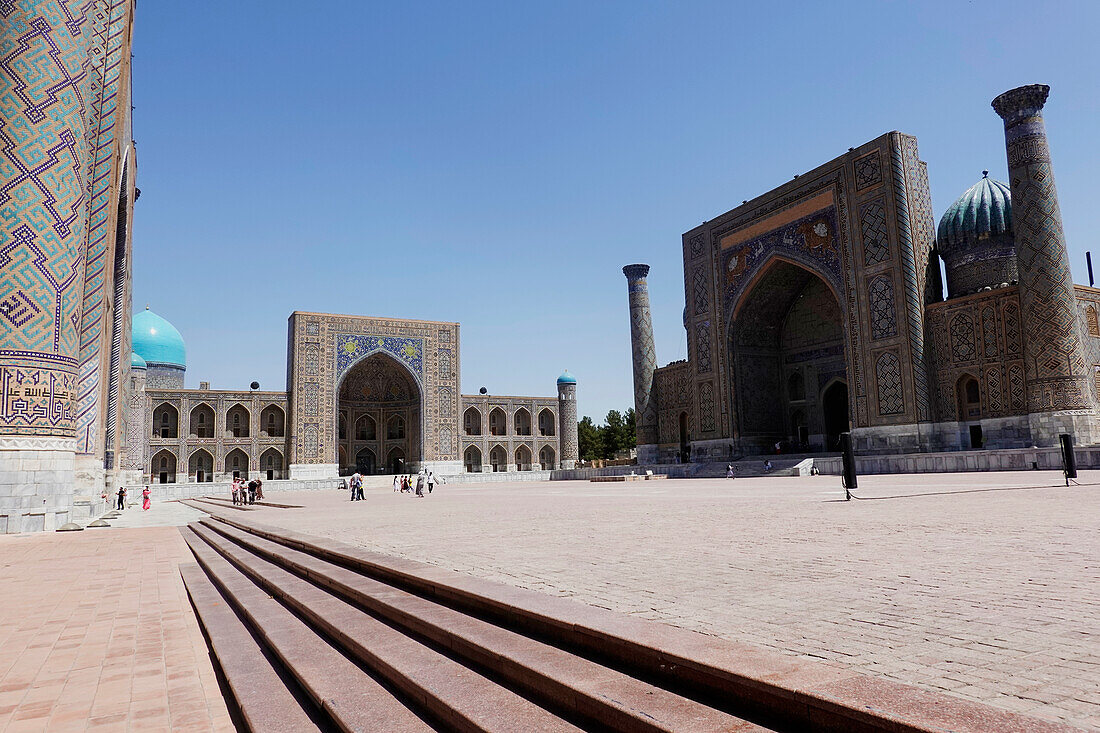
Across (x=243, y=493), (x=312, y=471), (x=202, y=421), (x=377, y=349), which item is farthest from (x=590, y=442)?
(x=243, y=493)

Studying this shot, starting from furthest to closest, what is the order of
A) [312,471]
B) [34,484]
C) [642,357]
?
1. [312,471]
2. [642,357]
3. [34,484]

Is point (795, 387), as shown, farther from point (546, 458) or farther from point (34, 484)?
point (34, 484)

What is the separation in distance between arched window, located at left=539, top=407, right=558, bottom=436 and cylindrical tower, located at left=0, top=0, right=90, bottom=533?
3626cm

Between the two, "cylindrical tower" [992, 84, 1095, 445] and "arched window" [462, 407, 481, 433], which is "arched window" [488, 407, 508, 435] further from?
"cylindrical tower" [992, 84, 1095, 445]

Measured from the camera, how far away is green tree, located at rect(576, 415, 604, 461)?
2074 inches

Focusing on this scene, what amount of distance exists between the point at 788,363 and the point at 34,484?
24.3 m

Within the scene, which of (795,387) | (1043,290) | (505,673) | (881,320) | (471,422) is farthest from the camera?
(471,422)

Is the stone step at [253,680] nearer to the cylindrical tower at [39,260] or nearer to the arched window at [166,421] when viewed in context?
the cylindrical tower at [39,260]

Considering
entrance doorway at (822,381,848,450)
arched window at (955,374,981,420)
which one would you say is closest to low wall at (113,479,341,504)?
entrance doorway at (822,381,848,450)

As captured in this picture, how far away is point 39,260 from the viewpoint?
408 inches

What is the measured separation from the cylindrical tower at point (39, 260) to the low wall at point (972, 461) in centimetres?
1872

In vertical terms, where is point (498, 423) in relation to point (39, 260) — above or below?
below

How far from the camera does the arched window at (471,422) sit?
44.1 metres

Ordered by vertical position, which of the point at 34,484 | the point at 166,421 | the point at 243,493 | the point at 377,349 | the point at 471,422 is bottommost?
the point at 243,493
